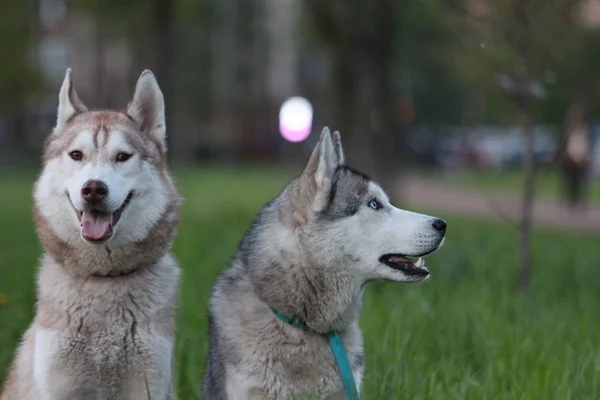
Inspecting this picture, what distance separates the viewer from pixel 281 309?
482 cm

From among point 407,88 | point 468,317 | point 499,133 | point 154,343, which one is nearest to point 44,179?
point 154,343

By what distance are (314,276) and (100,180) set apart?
3.81ft

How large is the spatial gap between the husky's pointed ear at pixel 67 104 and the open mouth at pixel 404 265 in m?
1.73

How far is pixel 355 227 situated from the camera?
479 centimetres

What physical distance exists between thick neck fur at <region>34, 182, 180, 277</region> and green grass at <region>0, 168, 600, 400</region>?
1245mm

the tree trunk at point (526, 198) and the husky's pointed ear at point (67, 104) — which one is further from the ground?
the husky's pointed ear at point (67, 104)

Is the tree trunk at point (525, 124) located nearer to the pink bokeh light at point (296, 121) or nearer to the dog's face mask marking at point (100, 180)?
the dog's face mask marking at point (100, 180)

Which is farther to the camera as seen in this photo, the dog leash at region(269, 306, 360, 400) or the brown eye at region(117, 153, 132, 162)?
the dog leash at region(269, 306, 360, 400)

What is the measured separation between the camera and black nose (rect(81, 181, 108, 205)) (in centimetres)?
436

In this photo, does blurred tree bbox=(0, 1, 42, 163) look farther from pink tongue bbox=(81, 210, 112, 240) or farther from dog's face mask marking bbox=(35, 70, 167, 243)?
pink tongue bbox=(81, 210, 112, 240)

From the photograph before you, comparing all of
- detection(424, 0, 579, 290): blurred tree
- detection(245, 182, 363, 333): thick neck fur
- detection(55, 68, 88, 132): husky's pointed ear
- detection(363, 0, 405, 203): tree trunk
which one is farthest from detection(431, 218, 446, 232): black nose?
detection(363, 0, 405, 203): tree trunk

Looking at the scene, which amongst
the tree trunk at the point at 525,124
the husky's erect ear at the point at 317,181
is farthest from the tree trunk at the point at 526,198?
the husky's erect ear at the point at 317,181

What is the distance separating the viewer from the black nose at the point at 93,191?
4.36m

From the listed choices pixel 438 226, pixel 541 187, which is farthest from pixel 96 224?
pixel 541 187
